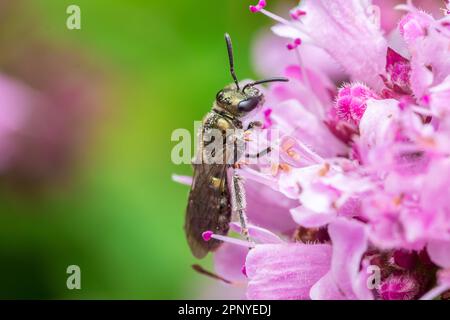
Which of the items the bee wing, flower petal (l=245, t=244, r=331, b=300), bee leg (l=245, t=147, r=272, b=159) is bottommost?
flower petal (l=245, t=244, r=331, b=300)

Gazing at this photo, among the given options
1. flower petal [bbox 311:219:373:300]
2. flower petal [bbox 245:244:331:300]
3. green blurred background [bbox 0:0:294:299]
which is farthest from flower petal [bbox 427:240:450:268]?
green blurred background [bbox 0:0:294:299]

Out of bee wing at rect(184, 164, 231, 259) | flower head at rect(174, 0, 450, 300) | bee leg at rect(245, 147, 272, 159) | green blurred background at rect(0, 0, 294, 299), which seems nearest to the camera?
flower head at rect(174, 0, 450, 300)

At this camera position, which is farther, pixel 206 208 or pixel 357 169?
pixel 206 208

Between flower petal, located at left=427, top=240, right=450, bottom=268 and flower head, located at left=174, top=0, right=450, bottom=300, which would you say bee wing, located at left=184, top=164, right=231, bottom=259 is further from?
flower petal, located at left=427, top=240, right=450, bottom=268

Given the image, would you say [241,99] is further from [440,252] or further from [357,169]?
[440,252]

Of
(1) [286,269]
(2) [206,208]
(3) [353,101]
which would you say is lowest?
(1) [286,269]

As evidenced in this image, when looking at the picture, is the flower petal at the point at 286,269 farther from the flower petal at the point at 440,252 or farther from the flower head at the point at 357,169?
the flower petal at the point at 440,252

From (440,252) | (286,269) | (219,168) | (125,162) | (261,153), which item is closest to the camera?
(440,252)

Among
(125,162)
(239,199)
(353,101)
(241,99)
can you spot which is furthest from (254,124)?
(125,162)
